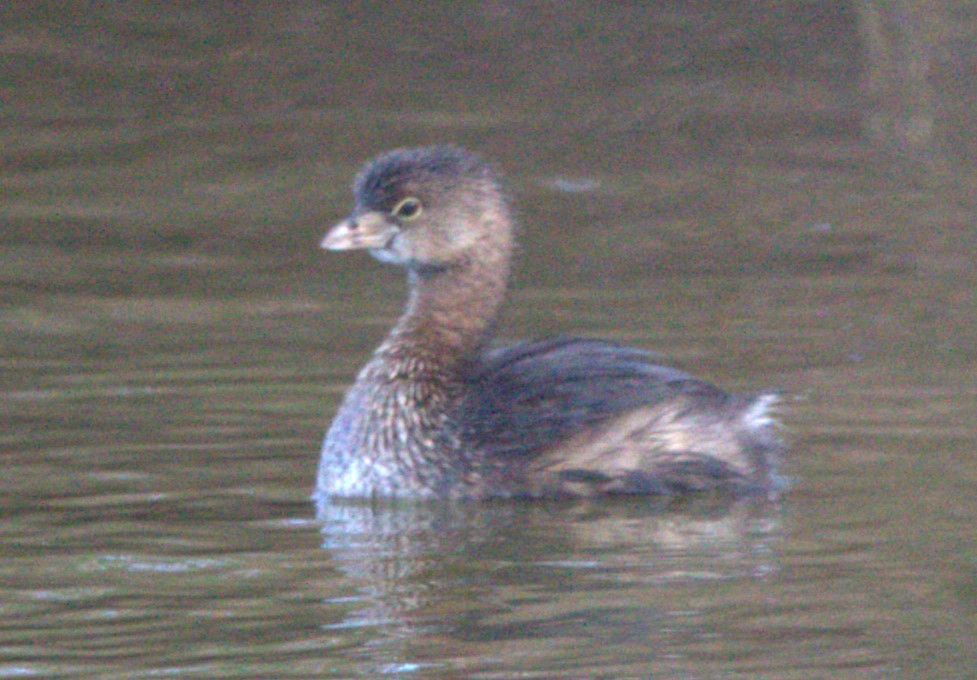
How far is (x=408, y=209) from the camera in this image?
9320 mm

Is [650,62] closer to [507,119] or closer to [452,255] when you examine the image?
[507,119]

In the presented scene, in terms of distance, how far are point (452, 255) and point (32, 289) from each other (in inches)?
141

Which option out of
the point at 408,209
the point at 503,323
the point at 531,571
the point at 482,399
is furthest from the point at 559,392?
the point at 503,323

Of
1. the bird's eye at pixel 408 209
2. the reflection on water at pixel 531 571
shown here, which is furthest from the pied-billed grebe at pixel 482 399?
the reflection on water at pixel 531 571

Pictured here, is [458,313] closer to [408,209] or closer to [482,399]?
[408,209]

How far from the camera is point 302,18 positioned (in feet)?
62.7

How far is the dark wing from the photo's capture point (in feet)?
28.6

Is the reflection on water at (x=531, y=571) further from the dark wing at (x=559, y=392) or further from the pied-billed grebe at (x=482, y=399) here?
the dark wing at (x=559, y=392)

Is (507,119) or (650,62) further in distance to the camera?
(650,62)

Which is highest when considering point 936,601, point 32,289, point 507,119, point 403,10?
point 403,10

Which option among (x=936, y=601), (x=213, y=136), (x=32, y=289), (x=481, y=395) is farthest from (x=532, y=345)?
(x=213, y=136)

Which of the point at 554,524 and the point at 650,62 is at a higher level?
the point at 650,62

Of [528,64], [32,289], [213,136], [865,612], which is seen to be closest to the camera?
[865,612]

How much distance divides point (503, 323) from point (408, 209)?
234 cm
